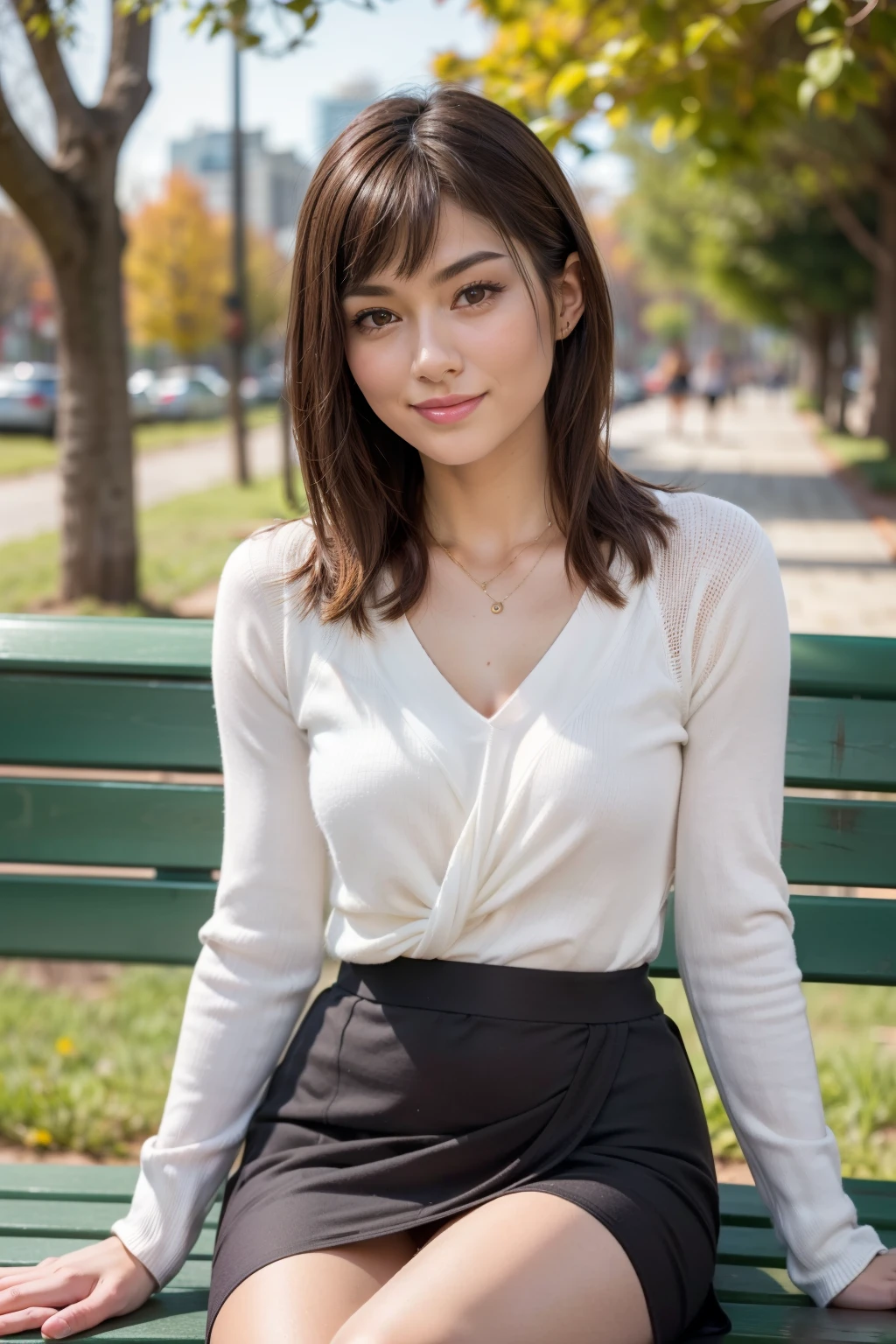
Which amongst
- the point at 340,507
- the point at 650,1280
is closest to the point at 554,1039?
the point at 650,1280

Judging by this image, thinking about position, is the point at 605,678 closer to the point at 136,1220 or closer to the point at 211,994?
the point at 211,994

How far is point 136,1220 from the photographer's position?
83.9 inches

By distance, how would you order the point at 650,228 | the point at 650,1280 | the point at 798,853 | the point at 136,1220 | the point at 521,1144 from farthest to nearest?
the point at 650,228 < the point at 798,853 < the point at 136,1220 < the point at 521,1144 < the point at 650,1280

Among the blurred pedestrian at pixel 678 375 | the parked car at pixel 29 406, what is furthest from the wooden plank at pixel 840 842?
the parked car at pixel 29 406

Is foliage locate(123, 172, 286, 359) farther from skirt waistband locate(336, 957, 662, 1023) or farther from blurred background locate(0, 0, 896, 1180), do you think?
skirt waistband locate(336, 957, 662, 1023)

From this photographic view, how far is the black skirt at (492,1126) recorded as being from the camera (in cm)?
193

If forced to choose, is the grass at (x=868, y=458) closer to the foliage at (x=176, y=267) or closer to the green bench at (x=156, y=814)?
the green bench at (x=156, y=814)

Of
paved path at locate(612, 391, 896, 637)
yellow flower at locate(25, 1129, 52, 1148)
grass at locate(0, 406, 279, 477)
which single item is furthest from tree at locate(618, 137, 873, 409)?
yellow flower at locate(25, 1129, 52, 1148)

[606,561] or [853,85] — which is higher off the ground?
[853,85]

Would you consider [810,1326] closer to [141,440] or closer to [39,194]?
[39,194]

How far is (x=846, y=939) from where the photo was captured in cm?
258

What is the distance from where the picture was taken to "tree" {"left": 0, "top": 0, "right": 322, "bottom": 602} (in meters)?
8.23

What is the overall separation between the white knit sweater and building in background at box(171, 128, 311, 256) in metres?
0.75

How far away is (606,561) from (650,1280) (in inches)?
37.7
